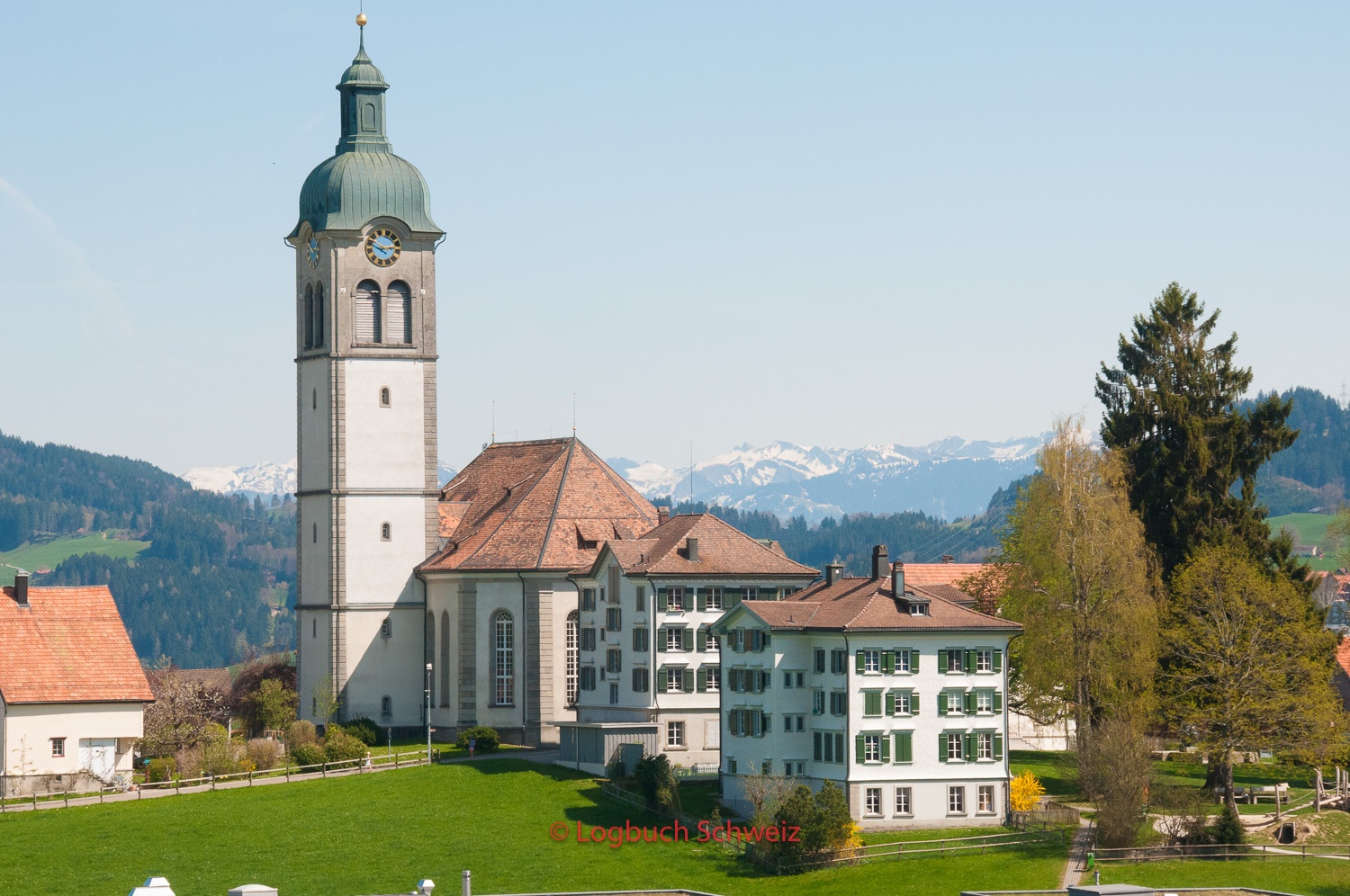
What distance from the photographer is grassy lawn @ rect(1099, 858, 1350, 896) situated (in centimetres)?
6353

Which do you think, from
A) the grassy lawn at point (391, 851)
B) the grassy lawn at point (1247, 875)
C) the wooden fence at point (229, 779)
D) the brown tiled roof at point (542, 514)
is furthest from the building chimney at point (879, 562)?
the wooden fence at point (229, 779)

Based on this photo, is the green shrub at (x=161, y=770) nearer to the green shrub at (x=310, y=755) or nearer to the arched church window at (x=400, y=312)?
the green shrub at (x=310, y=755)

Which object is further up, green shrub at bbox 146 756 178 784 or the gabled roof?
the gabled roof

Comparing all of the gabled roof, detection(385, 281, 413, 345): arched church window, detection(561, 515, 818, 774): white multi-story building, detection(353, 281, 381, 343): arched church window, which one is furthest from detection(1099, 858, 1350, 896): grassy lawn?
detection(353, 281, 381, 343): arched church window

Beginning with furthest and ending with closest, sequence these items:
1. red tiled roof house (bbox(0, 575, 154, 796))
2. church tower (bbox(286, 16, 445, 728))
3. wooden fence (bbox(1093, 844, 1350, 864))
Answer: church tower (bbox(286, 16, 445, 728)) → red tiled roof house (bbox(0, 575, 154, 796)) → wooden fence (bbox(1093, 844, 1350, 864))

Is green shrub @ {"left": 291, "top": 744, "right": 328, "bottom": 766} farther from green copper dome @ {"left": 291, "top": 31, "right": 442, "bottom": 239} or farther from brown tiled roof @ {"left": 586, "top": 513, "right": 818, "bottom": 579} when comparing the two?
green copper dome @ {"left": 291, "top": 31, "right": 442, "bottom": 239}

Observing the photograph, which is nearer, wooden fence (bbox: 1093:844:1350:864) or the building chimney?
wooden fence (bbox: 1093:844:1350:864)

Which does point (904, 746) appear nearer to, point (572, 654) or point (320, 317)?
point (572, 654)

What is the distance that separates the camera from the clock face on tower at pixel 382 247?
315ft

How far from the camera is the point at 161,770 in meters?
82.8

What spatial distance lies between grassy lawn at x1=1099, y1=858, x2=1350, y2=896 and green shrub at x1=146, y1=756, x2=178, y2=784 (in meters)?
35.5

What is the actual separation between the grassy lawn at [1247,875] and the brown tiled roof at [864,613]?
37.0ft

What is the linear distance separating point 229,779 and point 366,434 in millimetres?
18841

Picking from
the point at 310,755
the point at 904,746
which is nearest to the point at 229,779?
the point at 310,755
